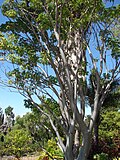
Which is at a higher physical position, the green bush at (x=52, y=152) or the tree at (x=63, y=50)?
the tree at (x=63, y=50)

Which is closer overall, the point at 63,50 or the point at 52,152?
the point at 63,50

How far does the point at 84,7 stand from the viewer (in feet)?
22.9

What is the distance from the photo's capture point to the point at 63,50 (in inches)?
269

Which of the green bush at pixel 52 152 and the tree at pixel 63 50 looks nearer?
the tree at pixel 63 50

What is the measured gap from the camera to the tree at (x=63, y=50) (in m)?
6.79

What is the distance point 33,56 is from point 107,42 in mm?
2391

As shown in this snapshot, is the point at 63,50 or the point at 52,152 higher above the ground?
the point at 63,50

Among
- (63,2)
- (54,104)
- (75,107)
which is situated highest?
(63,2)

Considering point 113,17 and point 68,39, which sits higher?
point 113,17

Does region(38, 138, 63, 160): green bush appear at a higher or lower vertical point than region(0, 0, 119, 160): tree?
lower

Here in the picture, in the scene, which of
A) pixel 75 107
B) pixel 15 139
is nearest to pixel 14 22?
pixel 75 107

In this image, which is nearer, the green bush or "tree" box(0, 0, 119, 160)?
"tree" box(0, 0, 119, 160)

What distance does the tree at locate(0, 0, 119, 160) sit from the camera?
22.3ft

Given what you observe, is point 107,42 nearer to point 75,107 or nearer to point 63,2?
point 63,2
